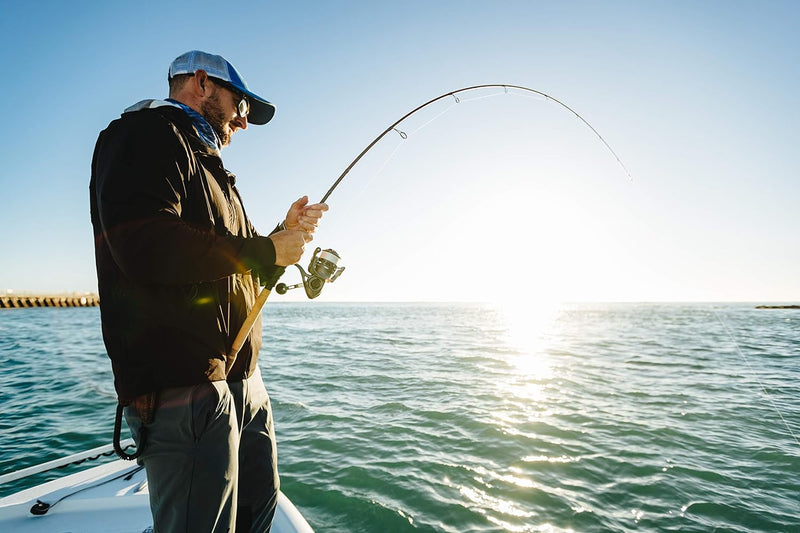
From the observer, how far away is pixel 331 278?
2475 mm

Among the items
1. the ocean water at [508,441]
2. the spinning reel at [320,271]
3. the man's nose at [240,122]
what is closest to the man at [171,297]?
the man's nose at [240,122]

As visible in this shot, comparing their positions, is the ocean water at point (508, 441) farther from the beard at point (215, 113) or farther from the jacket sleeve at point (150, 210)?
the beard at point (215, 113)

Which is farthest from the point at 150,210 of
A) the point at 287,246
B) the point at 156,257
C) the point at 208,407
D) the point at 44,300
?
the point at 44,300

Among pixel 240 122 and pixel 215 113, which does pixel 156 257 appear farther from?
pixel 240 122

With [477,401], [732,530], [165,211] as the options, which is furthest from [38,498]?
[477,401]

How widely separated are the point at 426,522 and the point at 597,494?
2.03 m

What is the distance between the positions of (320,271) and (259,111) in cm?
94

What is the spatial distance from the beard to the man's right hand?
665 millimetres

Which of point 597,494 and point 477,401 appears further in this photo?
point 477,401

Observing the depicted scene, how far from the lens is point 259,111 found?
226 centimetres

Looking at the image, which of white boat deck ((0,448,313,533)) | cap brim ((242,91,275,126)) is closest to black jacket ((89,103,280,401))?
cap brim ((242,91,275,126))

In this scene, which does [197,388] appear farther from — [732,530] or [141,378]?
[732,530]

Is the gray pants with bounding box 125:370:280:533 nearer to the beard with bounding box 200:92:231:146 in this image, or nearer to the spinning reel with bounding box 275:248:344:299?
the spinning reel with bounding box 275:248:344:299

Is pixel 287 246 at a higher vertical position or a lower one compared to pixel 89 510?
higher
